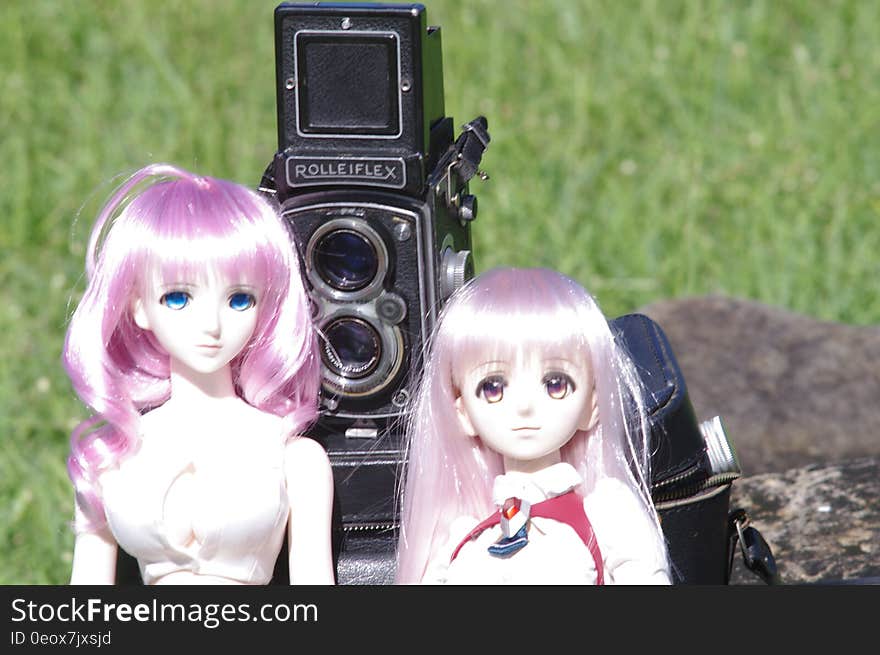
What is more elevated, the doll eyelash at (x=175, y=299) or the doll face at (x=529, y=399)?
Result: the doll eyelash at (x=175, y=299)

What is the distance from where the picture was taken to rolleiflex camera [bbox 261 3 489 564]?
9.52ft

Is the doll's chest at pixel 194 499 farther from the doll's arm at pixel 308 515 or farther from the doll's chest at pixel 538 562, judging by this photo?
the doll's chest at pixel 538 562

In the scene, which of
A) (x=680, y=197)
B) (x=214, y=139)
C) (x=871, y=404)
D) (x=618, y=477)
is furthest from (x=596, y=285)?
(x=618, y=477)

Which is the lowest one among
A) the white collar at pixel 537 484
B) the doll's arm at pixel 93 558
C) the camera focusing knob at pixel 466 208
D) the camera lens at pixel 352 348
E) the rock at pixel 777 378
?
the rock at pixel 777 378

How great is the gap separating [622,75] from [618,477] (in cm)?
416

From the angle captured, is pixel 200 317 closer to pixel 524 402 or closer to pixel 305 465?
pixel 305 465

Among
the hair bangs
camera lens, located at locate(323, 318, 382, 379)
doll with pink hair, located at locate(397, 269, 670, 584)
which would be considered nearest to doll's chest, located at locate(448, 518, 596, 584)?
doll with pink hair, located at locate(397, 269, 670, 584)

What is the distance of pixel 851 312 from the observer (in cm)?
522

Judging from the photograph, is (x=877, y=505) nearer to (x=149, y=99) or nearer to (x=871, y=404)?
(x=871, y=404)

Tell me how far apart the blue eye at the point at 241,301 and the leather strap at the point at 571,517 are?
1.87ft

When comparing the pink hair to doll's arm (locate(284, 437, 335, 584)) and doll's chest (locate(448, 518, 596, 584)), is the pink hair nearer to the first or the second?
doll's arm (locate(284, 437, 335, 584))

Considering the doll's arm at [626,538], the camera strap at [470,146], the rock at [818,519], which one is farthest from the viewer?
the rock at [818,519]

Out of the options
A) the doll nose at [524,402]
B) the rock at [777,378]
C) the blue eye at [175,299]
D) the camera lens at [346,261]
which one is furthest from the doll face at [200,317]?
Result: the rock at [777,378]

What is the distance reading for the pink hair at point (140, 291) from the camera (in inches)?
105
